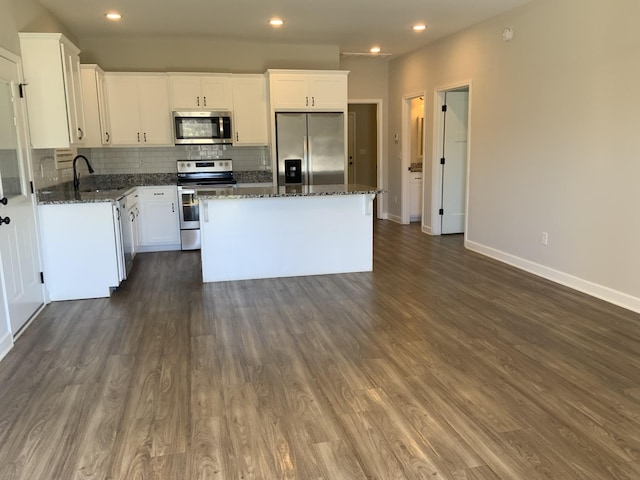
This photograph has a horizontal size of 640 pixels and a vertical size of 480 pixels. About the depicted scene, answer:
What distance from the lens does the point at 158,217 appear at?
6504 mm

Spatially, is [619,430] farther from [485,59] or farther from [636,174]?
[485,59]

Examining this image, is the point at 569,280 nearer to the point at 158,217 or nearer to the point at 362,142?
the point at 158,217

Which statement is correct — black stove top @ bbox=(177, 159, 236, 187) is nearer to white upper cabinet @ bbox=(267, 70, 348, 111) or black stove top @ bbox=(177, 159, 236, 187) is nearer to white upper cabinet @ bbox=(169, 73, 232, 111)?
white upper cabinet @ bbox=(169, 73, 232, 111)

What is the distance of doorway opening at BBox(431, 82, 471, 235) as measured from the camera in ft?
23.2

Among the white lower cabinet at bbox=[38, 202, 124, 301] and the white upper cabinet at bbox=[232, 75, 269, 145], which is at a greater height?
the white upper cabinet at bbox=[232, 75, 269, 145]

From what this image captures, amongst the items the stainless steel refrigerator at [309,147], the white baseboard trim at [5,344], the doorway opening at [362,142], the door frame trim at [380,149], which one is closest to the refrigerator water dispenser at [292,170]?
the stainless steel refrigerator at [309,147]

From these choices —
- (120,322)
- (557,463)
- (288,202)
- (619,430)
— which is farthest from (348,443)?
(288,202)

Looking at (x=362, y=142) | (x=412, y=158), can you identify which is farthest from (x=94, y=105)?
(x=362, y=142)

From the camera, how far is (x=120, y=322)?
3895mm

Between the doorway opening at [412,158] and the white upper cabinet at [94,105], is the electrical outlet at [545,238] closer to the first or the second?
the doorway opening at [412,158]

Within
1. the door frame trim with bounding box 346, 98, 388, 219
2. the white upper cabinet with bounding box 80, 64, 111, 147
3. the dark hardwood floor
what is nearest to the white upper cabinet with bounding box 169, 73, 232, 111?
the white upper cabinet with bounding box 80, 64, 111, 147

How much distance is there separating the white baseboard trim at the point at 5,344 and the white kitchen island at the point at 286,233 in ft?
6.23

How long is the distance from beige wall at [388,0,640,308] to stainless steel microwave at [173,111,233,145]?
3.12 m

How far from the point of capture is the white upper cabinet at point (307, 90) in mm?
6602
